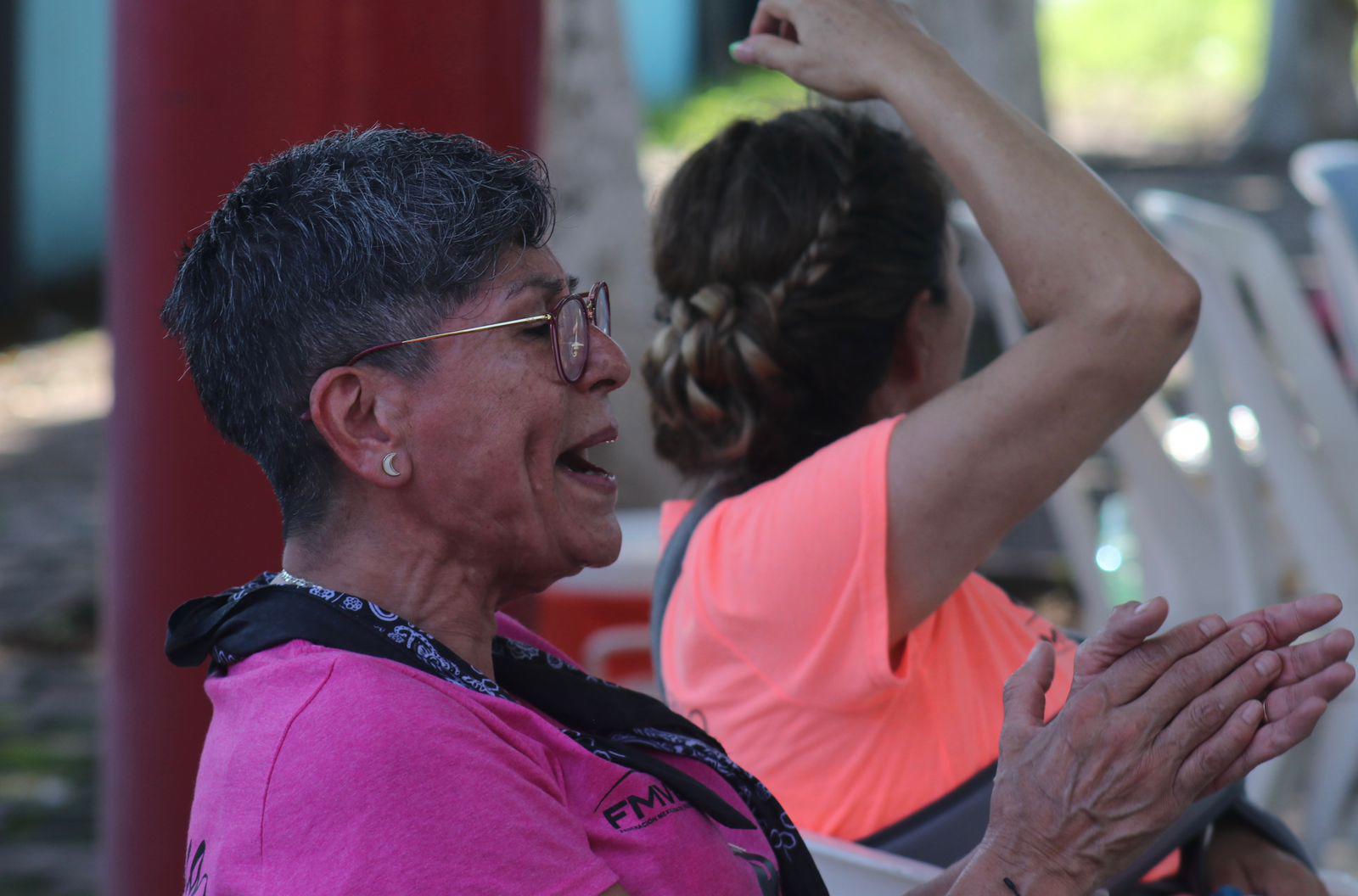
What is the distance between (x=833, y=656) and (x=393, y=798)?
792 millimetres

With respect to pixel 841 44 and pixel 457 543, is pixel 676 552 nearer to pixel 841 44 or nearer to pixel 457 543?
pixel 457 543

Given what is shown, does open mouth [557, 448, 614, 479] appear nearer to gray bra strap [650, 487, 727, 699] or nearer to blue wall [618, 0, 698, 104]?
gray bra strap [650, 487, 727, 699]

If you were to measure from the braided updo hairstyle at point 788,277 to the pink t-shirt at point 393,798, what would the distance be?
2.59ft

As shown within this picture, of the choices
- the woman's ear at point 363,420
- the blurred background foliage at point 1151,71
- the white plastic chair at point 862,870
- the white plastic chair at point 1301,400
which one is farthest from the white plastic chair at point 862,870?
the blurred background foliage at point 1151,71

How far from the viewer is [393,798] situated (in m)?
1.35

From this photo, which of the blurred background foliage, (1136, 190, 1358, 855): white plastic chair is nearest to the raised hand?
(1136, 190, 1358, 855): white plastic chair

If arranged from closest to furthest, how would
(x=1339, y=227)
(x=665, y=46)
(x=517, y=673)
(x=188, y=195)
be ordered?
(x=517, y=673) < (x=188, y=195) < (x=1339, y=227) < (x=665, y=46)

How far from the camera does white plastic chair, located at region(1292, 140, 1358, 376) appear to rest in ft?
12.8

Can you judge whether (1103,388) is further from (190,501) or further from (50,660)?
(50,660)

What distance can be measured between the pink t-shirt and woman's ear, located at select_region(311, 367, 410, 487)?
199mm

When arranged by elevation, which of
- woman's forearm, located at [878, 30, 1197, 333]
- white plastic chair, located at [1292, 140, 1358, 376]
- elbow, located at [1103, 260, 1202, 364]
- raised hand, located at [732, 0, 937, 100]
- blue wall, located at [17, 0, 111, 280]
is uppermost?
raised hand, located at [732, 0, 937, 100]

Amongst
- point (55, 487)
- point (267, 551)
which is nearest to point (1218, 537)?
point (267, 551)

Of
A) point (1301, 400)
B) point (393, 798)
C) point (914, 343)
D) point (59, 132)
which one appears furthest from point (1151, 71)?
point (393, 798)

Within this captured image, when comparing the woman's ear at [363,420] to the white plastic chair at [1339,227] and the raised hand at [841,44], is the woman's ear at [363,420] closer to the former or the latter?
the raised hand at [841,44]
